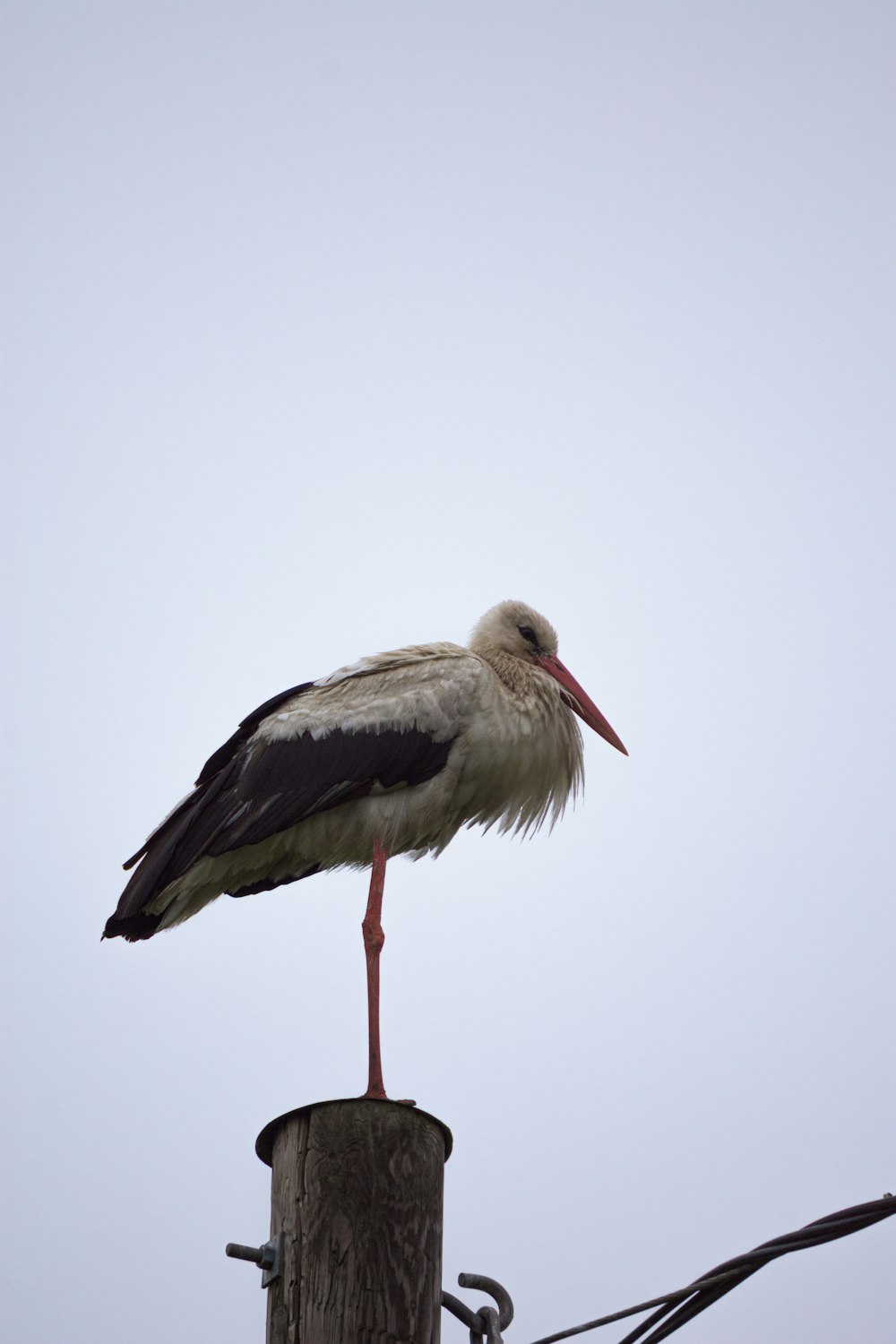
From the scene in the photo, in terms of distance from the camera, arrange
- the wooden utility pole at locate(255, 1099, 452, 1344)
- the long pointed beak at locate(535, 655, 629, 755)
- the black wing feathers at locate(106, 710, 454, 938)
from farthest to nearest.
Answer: the long pointed beak at locate(535, 655, 629, 755) < the black wing feathers at locate(106, 710, 454, 938) < the wooden utility pole at locate(255, 1099, 452, 1344)

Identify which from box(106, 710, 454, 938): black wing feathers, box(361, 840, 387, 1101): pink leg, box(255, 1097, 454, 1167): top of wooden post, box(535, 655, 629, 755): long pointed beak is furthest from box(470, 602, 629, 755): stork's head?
box(255, 1097, 454, 1167): top of wooden post

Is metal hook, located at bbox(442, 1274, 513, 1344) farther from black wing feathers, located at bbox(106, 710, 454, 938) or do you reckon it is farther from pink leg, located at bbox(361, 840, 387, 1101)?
black wing feathers, located at bbox(106, 710, 454, 938)

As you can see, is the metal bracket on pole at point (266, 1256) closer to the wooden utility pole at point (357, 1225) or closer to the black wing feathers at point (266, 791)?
the wooden utility pole at point (357, 1225)

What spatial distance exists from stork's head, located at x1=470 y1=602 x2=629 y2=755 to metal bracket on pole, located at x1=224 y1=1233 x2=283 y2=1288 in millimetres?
3860

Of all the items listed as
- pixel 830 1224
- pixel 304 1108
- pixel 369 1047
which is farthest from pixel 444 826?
pixel 830 1224

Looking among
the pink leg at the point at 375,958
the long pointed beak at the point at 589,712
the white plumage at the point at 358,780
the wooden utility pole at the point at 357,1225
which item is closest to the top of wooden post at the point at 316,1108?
the wooden utility pole at the point at 357,1225

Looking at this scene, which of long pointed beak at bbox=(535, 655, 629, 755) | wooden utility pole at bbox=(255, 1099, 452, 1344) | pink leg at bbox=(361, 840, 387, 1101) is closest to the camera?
wooden utility pole at bbox=(255, 1099, 452, 1344)

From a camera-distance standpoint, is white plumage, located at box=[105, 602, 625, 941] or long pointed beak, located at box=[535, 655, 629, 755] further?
long pointed beak, located at box=[535, 655, 629, 755]

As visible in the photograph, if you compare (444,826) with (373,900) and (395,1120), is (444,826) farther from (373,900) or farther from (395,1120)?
(395,1120)

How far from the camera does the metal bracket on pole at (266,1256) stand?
3.01 m

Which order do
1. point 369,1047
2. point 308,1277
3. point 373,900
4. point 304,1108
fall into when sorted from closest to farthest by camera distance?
1. point 308,1277
2. point 304,1108
3. point 369,1047
4. point 373,900

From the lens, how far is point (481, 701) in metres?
6.02

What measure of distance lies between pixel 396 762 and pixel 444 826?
1.39ft

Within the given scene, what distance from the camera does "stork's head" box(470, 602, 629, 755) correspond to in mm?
6688
